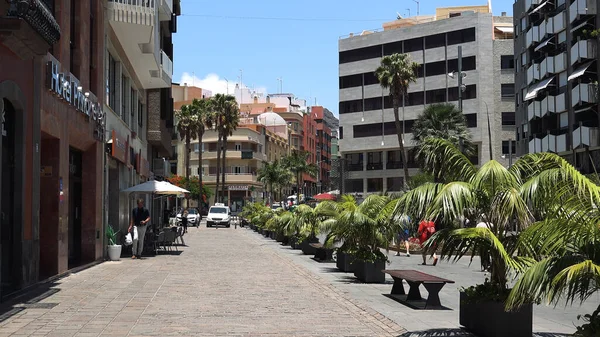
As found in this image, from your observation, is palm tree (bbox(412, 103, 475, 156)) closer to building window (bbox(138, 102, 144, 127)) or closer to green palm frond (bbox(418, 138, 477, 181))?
building window (bbox(138, 102, 144, 127))

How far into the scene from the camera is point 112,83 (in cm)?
2736

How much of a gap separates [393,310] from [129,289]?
5.49m

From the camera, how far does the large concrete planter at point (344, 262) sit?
19.8m

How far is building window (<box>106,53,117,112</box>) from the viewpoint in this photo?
26.6 meters

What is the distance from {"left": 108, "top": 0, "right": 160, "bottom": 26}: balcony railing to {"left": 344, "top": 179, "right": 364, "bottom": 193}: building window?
5977 cm

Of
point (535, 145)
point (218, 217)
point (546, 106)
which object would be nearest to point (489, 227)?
point (546, 106)

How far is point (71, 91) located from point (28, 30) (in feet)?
21.0

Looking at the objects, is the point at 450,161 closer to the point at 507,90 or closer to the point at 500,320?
the point at 500,320

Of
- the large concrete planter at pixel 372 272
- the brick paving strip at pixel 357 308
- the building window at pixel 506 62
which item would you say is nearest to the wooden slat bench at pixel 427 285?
the brick paving strip at pixel 357 308

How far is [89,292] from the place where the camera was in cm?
1454

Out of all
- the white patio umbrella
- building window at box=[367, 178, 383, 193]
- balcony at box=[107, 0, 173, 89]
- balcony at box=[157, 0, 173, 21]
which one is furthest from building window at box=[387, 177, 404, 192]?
the white patio umbrella

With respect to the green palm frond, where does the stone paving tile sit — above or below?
below

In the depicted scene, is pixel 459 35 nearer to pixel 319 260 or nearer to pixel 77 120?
pixel 319 260

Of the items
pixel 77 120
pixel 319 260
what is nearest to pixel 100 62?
pixel 77 120
